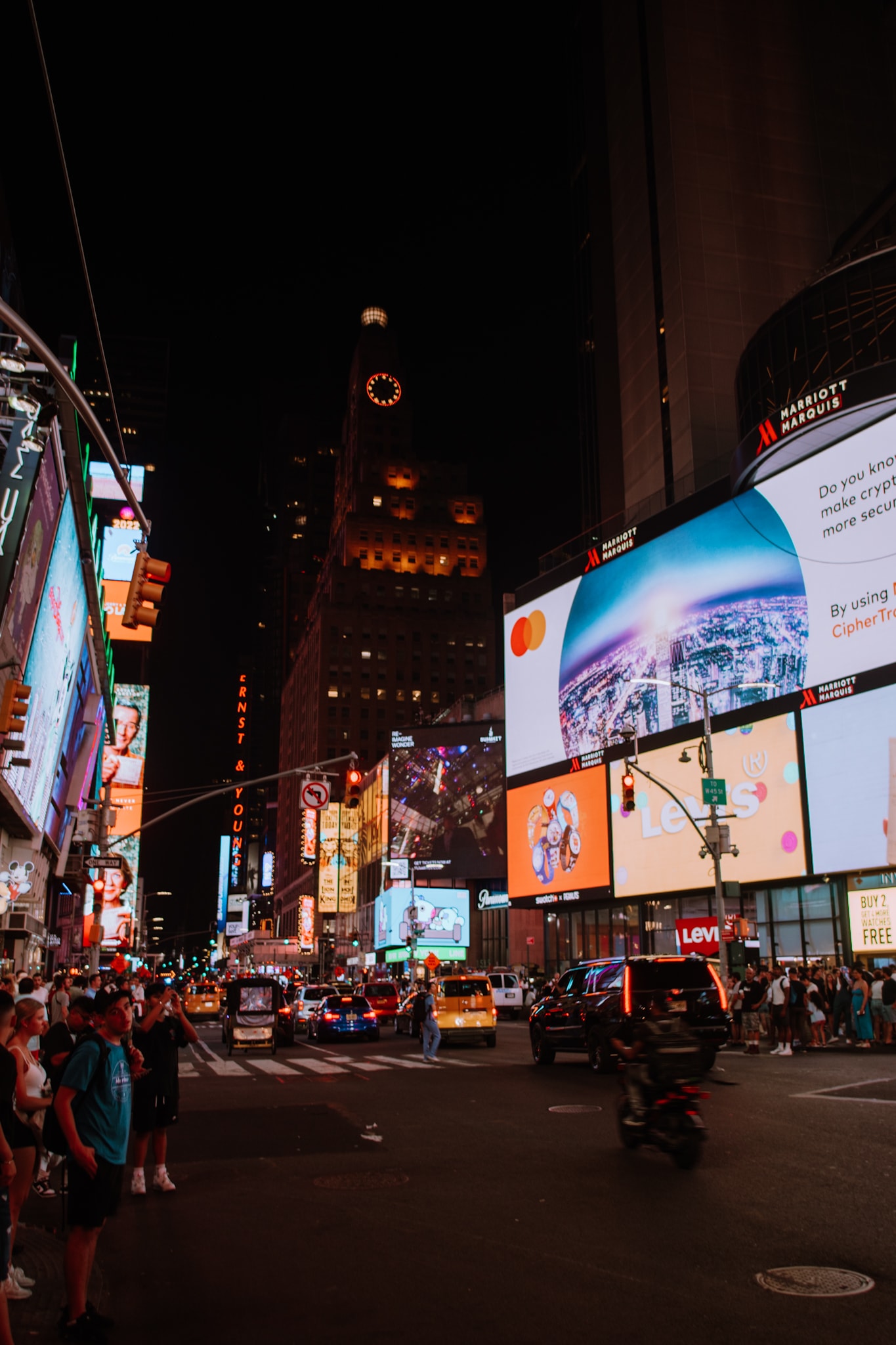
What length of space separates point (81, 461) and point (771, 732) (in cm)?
2756

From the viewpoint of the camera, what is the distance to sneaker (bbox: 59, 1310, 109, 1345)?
5.94 m

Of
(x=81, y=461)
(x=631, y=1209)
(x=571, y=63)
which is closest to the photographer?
(x=631, y=1209)

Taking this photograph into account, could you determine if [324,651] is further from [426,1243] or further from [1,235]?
[426,1243]

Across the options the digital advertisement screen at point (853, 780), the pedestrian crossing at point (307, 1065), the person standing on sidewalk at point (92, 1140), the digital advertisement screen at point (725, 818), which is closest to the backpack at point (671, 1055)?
the person standing on sidewalk at point (92, 1140)

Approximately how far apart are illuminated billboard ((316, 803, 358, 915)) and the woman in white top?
110416 millimetres

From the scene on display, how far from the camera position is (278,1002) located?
110 ft

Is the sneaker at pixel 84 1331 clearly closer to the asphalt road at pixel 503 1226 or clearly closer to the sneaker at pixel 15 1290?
the asphalt road at pixel 503 1226

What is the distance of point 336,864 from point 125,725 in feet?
161

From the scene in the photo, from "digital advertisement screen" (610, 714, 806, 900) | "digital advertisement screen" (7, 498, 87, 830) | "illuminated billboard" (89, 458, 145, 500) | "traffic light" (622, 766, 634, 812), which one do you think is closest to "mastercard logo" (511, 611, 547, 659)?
"digital advertisement screen" (610, 714, 806, 900)

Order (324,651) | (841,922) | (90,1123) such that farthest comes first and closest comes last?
(324,651), (841,922), (90,1123)

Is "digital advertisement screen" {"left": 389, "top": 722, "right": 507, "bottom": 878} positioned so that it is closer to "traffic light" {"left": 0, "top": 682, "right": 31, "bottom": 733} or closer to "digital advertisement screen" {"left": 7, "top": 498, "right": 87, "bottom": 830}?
"digital advertisement screen" {"left": 7, "top": 498, "right": 87, "bottom": 830}

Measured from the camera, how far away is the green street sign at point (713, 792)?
31094 mm

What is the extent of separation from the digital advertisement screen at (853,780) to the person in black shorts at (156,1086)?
102 feet

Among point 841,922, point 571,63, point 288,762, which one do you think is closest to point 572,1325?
point 841,922
